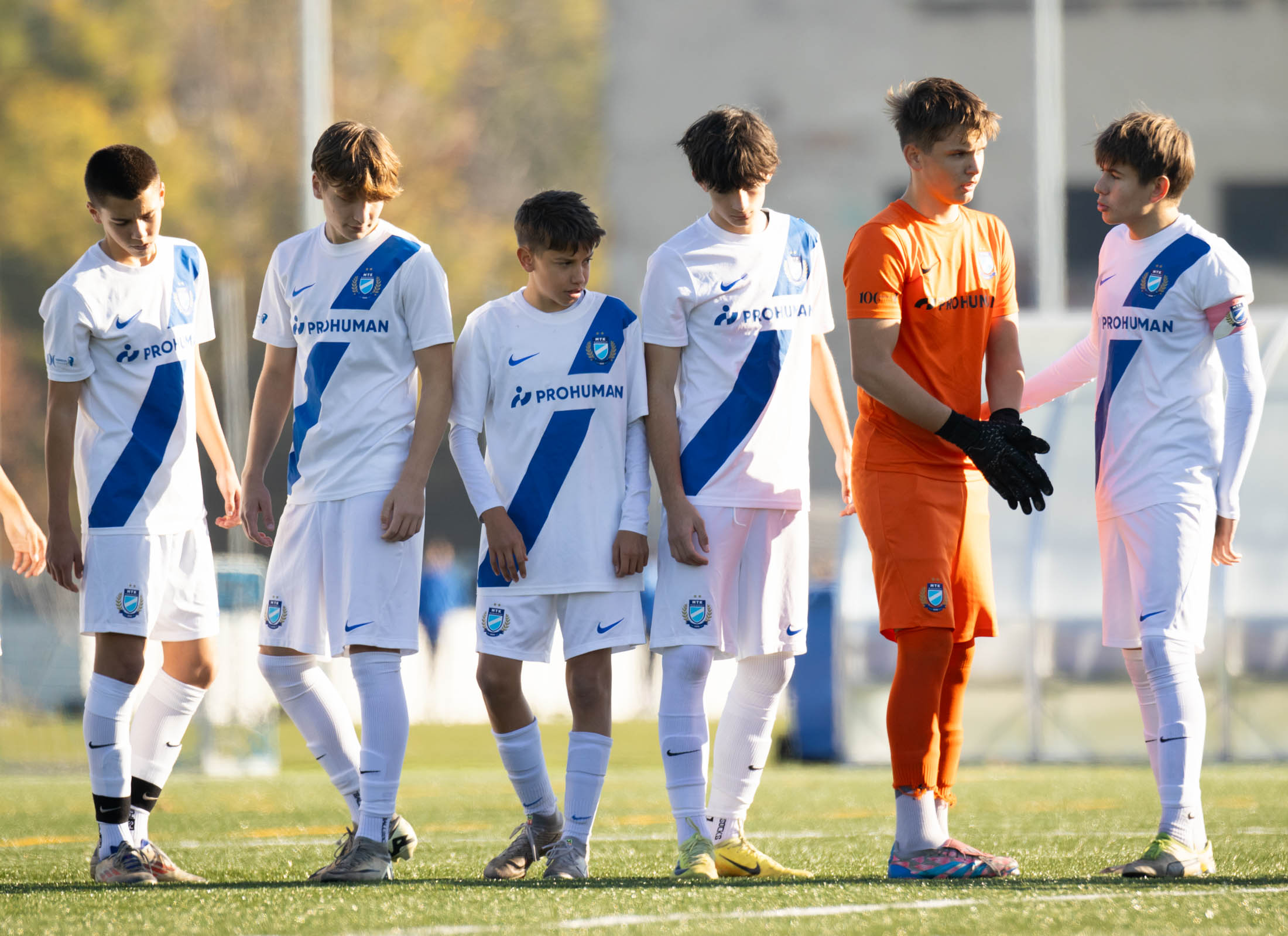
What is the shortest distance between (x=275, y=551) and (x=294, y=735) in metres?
13.3

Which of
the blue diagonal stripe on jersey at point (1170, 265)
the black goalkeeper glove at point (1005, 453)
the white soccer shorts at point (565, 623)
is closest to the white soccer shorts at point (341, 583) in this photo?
the white soccer shorts at point (565, 623)

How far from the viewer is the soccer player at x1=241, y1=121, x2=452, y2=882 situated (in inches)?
197

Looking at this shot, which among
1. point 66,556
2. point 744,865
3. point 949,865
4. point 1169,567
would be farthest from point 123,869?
point 1169,567

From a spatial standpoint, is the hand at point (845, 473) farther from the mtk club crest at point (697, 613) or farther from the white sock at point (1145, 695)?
the white sock at point (1145, 695)

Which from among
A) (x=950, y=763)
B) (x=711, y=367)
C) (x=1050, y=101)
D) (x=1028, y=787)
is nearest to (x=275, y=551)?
(x=711, y=367)

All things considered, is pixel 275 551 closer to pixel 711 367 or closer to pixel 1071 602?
pixel 711 367

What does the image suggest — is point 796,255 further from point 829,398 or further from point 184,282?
point 184,282

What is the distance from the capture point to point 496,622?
16.8 ft

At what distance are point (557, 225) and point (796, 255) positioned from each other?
72 cm

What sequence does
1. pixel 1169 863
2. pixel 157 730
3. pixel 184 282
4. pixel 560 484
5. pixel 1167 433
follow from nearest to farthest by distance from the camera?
pixel 1169 863, pixel 1167 433, pixel 560 484, pixel 157 730, pixel 184 282

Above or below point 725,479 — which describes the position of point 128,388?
above

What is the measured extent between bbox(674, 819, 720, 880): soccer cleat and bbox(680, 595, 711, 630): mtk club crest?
0.55 meters

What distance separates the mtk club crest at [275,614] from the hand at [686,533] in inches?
44.1

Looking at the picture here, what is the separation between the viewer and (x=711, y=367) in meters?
5.17
